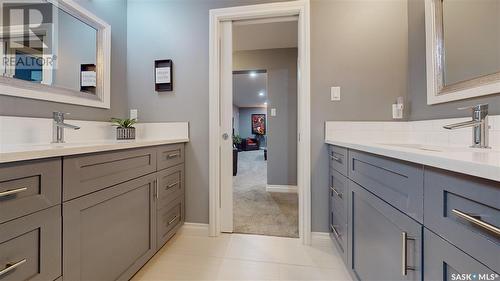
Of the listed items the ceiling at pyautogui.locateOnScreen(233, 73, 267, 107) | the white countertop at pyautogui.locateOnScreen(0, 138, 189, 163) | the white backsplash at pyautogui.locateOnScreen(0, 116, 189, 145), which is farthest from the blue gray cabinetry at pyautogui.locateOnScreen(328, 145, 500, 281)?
the ceiling at pyautogui.locateOnScreen(233, 73, 267, 107)

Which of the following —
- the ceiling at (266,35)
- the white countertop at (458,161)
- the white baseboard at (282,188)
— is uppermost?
the ceiling at (266,35)

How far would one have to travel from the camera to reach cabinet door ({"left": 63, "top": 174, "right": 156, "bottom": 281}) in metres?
0.89

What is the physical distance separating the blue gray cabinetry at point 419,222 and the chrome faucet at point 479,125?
15.9 inches

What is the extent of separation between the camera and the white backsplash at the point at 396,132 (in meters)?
1.37

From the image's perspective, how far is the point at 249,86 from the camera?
7.32m

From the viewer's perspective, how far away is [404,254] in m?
0.75

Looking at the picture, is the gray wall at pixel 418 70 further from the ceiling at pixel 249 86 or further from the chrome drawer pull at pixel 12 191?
the ceiling at pixel 249 86

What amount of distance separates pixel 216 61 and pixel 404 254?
1.86 meters

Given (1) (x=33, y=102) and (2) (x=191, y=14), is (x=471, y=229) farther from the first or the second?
(2) (x=191, y=14)

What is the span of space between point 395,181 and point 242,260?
1.24 m

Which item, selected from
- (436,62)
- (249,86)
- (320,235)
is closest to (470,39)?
(436,62)

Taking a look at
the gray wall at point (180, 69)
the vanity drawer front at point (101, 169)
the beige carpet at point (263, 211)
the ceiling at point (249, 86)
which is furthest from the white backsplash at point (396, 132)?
the ceiling at point (249, 86)

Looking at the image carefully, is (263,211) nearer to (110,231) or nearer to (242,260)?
(242,260)

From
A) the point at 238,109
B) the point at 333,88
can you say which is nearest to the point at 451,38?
the point at 333,88
